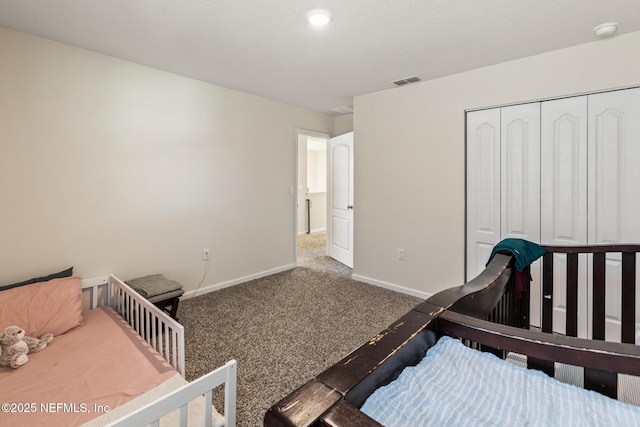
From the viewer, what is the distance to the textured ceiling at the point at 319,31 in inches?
73.2

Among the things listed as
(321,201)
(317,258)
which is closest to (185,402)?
(317,258)

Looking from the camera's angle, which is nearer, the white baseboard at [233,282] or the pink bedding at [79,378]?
the pink bedding at [79,378]

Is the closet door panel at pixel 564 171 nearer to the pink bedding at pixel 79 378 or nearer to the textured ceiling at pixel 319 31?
the textured ceiling at pixel 319 31

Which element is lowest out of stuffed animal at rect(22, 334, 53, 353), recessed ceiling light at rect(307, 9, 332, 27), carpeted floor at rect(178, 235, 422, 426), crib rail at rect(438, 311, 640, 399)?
carpeted floor at rect(178, 235, 422, 426)

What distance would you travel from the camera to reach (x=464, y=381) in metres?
0.75

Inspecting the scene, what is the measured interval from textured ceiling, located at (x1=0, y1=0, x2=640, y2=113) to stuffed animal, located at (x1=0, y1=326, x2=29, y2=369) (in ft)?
6.40

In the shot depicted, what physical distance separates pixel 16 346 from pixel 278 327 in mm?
1648

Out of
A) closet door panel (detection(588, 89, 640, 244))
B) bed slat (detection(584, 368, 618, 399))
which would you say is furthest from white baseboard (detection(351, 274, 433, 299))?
bed slat (detection(584, 368, 618, 399))

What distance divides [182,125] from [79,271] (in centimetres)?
164

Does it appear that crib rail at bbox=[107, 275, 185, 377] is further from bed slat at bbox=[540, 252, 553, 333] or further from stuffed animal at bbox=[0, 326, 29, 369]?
bed slat at bbox=[540, 252, 553, 333]

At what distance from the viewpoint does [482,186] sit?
9.55 feet

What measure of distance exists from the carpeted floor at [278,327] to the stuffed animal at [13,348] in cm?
86

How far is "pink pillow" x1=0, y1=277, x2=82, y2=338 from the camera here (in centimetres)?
186

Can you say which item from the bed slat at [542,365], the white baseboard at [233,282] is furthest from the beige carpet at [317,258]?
the bed slat at [542,365]
